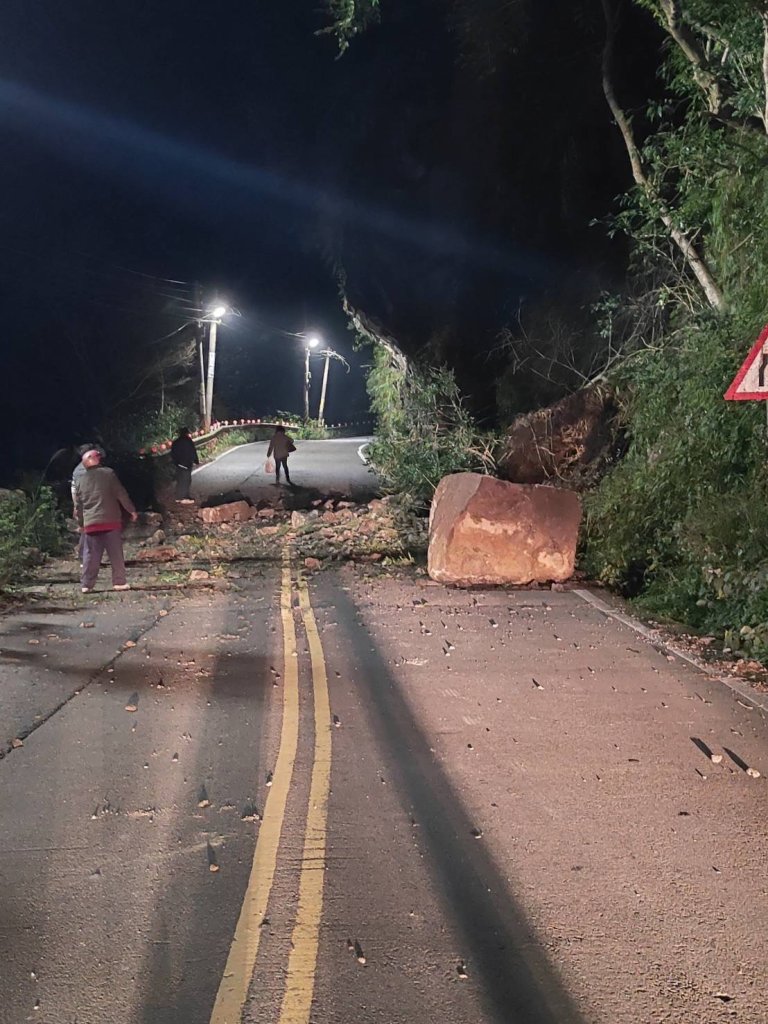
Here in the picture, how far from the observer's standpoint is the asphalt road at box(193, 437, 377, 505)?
23172 millimetres

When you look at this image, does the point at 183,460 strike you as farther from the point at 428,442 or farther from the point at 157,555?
the point at 157,555

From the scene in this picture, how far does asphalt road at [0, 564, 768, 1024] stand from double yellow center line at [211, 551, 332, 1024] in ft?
0.05

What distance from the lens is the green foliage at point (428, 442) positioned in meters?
16.6

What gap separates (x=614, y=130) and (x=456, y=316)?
7.51 m

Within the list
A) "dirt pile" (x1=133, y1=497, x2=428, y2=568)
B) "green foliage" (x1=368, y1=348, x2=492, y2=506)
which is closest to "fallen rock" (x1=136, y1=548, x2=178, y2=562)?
"dirt pile" (x1=133, y1=497, x2=428, y2=568)

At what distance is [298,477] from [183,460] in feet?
19.1

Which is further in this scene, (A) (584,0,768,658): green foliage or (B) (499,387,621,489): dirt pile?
(B) (499,387,621,489): dirt pile

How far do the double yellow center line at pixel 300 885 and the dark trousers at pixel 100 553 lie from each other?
5033 mm

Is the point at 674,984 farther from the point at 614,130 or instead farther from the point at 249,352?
the point at 249,352

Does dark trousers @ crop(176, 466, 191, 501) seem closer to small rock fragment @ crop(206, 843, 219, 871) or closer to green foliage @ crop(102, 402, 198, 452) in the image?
green foliage @ crop(102, 402, 198, 452)

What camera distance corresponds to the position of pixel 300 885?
13.1ft

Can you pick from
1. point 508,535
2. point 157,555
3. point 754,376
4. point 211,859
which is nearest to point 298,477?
point 157,555

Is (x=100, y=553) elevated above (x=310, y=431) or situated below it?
below

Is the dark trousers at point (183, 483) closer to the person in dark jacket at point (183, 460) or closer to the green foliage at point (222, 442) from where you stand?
the person in dark jacket at point (183, 460)
